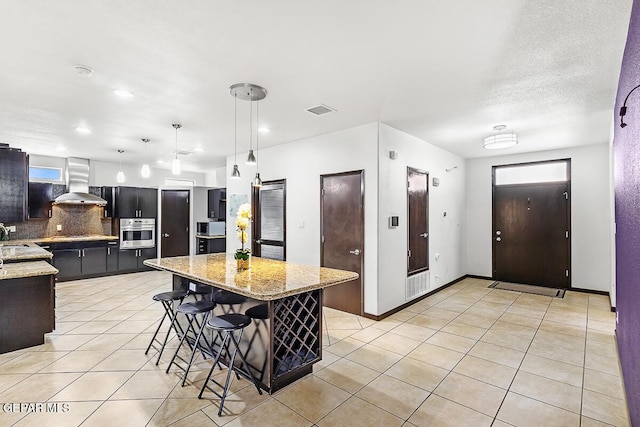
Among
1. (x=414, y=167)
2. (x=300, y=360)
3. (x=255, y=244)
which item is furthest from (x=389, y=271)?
(x=255, y=244)

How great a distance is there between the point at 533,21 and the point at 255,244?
5159 millimetres

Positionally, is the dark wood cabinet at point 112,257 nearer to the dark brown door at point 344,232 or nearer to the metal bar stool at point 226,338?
the dark brown door at point 344,232

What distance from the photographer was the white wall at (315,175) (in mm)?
4461

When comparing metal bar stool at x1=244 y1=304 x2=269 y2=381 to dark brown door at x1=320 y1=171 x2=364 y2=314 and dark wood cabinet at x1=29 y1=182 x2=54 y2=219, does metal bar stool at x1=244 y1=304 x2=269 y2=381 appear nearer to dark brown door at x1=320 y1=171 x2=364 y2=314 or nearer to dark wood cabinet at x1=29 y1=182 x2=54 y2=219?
dark brown door at x1=320 y1=171 x2=364 y2=314

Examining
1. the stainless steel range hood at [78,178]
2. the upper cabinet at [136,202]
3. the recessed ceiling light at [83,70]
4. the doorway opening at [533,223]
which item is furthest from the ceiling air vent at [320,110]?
the upper cabinet at [136,202]

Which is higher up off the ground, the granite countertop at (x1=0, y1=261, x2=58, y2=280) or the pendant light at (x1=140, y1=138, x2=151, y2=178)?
the pendant light at (x1=140, y1=138, x2=151, y2=178)

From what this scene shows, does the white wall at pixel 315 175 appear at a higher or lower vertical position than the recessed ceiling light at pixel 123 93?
lower

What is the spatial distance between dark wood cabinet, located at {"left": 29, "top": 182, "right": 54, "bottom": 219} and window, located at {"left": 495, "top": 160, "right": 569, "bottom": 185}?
30.7 ft

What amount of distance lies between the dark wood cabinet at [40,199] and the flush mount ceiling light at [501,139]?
8.36 meters

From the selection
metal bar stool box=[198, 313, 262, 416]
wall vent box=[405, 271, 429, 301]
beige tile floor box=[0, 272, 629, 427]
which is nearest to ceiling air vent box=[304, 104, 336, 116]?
metal bar stool box=[198, 313, 262, 416]

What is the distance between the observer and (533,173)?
6.44 meters

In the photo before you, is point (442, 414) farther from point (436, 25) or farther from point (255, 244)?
point (255, 244)

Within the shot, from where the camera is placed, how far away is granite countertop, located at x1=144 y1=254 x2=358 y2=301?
2.44m

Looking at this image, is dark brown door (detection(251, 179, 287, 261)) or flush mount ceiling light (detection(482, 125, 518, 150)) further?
dark brown door (detection(251, 179, 287, 261))
